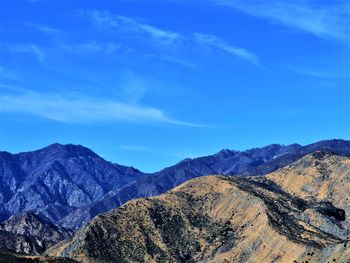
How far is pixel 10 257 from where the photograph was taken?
373 ft

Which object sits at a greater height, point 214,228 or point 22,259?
point 214,228

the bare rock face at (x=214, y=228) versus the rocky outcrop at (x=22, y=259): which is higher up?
the bare rock face at (x=214, y=228)

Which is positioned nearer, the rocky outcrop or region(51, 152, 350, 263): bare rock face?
the rocky outcrop

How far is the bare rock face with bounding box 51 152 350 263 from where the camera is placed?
158m

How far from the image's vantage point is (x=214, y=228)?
180000 millimetres

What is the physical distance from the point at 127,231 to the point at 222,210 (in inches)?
1071

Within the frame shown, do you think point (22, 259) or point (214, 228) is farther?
point (214, 228)

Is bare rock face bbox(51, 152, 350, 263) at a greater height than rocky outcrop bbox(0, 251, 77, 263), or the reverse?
bare rock face bbox(51, 152, 350, 263)

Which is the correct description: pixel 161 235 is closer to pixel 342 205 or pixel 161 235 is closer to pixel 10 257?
pixel 342 205

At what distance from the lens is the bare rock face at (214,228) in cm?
15750

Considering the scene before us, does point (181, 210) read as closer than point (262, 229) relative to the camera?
No

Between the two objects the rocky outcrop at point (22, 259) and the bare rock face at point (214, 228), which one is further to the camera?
the bare rock face at point (214, 228)

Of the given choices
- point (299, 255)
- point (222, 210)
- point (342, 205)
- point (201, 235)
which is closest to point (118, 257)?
point (201, 235)

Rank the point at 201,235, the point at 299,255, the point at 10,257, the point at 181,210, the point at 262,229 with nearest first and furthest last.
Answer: the point at 10,257, the point at 299,255, the point at 262,229, the point at 201,235, the point at 181,210
